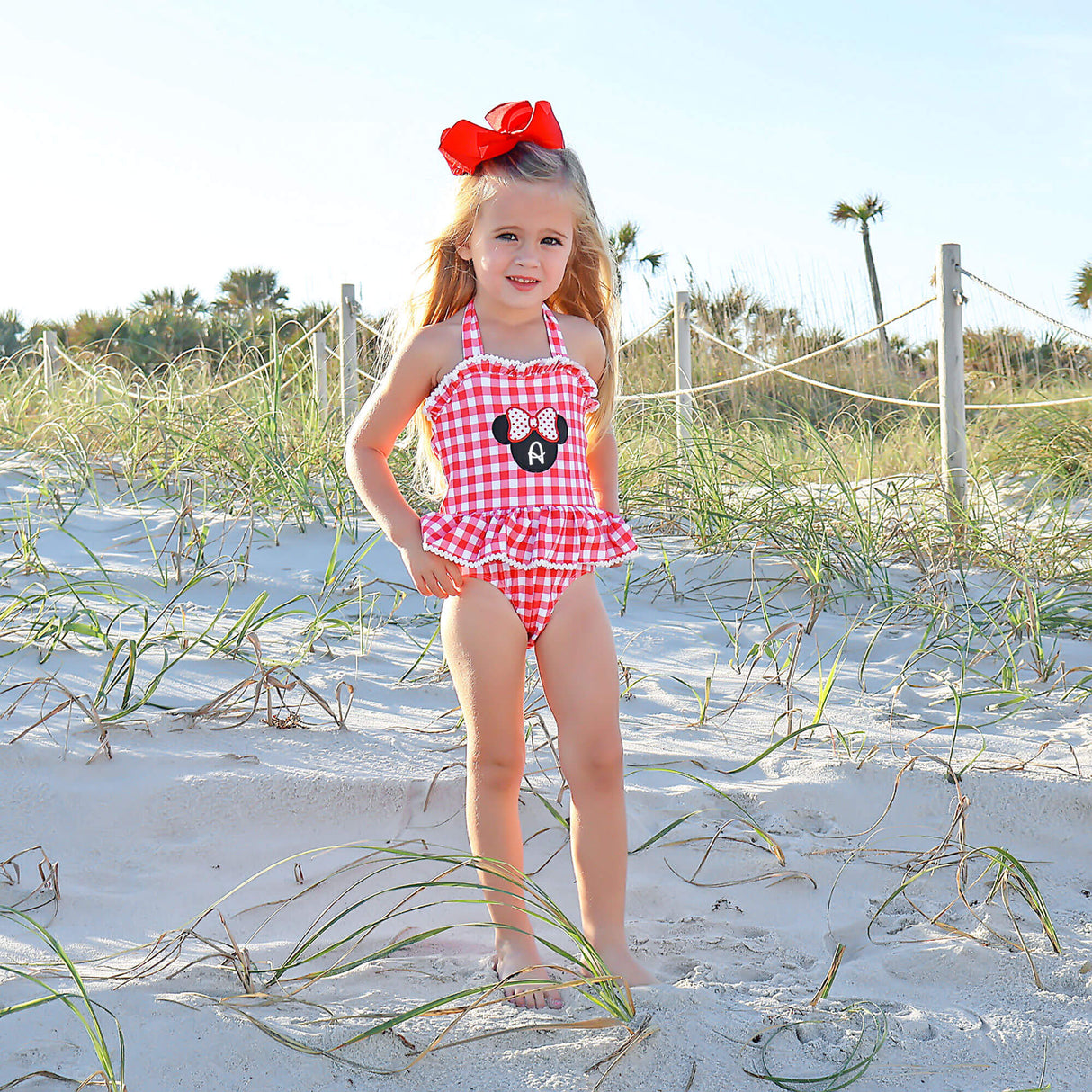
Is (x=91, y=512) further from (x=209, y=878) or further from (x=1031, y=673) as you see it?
(x=1031, y=673)

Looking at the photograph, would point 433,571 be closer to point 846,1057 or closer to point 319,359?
point 846,1057

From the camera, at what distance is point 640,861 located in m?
2.12

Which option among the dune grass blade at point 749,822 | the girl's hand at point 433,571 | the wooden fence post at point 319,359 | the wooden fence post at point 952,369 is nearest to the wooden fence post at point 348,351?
the wooden fence post at point 319,359

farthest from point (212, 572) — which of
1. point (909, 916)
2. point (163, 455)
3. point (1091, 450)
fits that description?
point (1091, 450)

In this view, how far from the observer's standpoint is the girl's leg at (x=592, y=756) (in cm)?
170

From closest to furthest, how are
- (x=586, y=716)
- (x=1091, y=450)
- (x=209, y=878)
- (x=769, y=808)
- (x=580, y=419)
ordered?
(x=586, y=716) < (x=580, y=419) < (x=209, y=878) < (x=769, y=808) < (x=1091, y=450)

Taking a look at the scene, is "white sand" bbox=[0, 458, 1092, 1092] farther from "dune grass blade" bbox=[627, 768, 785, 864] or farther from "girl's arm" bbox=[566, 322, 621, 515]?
"girl's arm" bbox=[566, 322, 621, 515]

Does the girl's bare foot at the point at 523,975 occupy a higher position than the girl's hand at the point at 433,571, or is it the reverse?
the girl's hand at the point at 433,571

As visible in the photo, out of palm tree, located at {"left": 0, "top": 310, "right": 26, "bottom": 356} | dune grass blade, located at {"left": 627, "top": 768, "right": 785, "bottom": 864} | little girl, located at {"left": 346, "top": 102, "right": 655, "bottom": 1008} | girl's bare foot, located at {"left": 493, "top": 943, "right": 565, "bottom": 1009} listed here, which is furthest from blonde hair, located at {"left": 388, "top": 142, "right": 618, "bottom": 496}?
palm tree, located at {"left": 0, "top": 310, "right": 26, "bottom": 356}

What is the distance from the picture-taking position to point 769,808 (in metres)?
2.28

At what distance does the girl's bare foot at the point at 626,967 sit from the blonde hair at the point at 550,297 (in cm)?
82

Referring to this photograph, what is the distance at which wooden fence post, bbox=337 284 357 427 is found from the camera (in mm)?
5602

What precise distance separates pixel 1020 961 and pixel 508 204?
145 cm

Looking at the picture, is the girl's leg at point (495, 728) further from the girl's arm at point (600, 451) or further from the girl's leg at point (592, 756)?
the girl's arm at point (600, 451)
